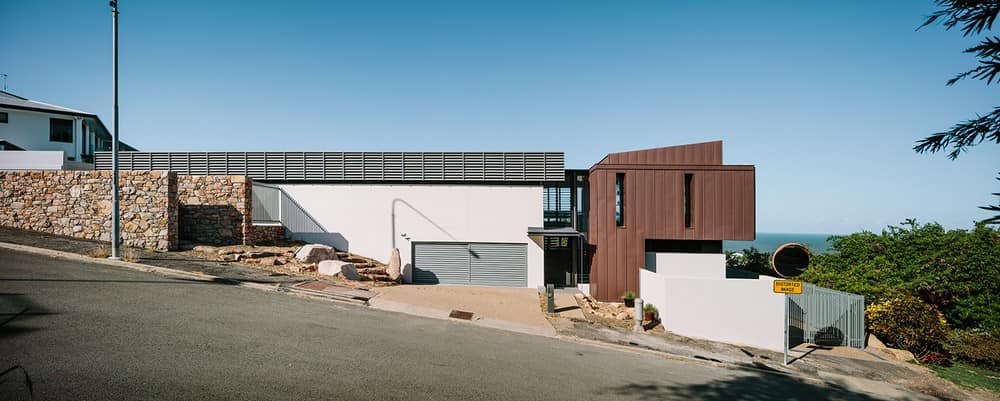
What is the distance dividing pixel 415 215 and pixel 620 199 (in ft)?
27.7

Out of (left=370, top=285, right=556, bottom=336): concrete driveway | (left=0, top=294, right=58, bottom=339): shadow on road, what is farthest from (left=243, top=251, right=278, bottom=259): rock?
(left=0, top=294, right=58, bottom=339): shadow on road

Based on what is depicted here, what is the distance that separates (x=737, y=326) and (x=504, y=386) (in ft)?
29.2

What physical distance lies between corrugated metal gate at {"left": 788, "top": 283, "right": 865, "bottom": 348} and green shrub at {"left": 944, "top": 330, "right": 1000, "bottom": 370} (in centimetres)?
223

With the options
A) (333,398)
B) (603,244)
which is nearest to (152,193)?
(333,398)

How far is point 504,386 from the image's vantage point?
694 centimetres

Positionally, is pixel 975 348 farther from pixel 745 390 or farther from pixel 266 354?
pixel 266 354

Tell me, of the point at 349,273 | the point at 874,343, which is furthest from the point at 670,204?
the point at 349,273

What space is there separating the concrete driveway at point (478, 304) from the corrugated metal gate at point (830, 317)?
7563 millimetres

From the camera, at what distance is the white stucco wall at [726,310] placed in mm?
12711

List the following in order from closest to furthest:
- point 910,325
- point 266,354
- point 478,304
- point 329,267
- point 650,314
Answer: point 266,354
point 910,325
point 650,314
point 478,304
point 329,267

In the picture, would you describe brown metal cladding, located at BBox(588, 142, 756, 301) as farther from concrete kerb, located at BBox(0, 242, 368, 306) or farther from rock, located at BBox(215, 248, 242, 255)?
rock, located at BBox(215, 248, 242, 255)

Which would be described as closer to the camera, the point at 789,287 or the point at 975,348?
the point at 789,287

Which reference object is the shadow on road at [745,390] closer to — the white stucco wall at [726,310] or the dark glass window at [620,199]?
the white stucco wall at [726,310]

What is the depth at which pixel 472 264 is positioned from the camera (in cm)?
1884
